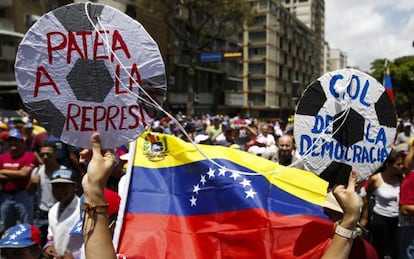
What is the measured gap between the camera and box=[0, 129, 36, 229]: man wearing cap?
558 cm

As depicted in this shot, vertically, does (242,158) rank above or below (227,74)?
below

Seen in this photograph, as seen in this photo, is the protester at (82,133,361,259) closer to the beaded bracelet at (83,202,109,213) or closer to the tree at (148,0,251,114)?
the beaded bracelet at (83,202,109,213)

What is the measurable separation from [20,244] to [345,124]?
7.08ft

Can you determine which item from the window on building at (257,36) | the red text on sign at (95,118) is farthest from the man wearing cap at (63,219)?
the window on building at (257,36)

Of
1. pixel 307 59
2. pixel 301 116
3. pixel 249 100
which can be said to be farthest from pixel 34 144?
pixel 307 59

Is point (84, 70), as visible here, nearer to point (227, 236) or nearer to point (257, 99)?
Result: point (227, 236)

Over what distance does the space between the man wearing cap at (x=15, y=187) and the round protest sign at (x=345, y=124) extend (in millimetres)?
4363

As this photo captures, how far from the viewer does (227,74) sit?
51.6 m

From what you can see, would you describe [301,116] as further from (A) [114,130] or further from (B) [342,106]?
(A) [114,130]

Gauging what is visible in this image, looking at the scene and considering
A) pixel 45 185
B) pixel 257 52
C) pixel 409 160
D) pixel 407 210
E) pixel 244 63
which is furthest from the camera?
pixel 244 63

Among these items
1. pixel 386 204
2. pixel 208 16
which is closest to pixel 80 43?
pixel 386 204

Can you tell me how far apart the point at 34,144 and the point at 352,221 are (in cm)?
739

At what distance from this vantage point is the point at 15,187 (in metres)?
5.62

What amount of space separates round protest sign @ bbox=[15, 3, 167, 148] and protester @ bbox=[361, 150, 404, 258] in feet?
12.5
